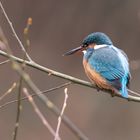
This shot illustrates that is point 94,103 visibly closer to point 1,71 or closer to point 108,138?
point 108,138

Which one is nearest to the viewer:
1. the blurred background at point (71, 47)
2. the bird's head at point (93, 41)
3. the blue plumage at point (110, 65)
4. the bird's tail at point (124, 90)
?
the bird's tail at point (124, 90)

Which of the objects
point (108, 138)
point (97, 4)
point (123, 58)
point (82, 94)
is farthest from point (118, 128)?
point (123, 58)

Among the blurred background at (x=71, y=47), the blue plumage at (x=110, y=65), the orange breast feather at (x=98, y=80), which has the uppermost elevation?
the blue plumage at (x=110, y=65)

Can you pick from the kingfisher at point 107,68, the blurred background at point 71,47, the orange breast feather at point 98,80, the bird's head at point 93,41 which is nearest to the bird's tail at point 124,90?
the kingfisher at point 107,68

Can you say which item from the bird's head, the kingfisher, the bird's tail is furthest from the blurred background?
the bird's tail

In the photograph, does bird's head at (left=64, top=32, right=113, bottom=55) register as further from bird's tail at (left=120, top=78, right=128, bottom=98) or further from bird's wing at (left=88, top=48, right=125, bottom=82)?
bird's tail at (left=120, top=78, right=128, bottom=98)

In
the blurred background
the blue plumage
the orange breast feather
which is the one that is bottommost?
the blurred background

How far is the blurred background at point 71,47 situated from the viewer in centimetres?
941

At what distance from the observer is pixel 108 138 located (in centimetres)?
920

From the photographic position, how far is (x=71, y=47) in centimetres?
990

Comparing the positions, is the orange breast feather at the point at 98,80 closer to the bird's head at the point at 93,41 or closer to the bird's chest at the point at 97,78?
the bird's chest at the point at 97,78

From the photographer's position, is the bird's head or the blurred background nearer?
the bird's head

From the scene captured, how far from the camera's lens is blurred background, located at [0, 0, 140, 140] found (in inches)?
371

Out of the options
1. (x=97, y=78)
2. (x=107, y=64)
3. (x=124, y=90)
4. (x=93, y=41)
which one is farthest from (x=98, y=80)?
(x=93, y=41)
